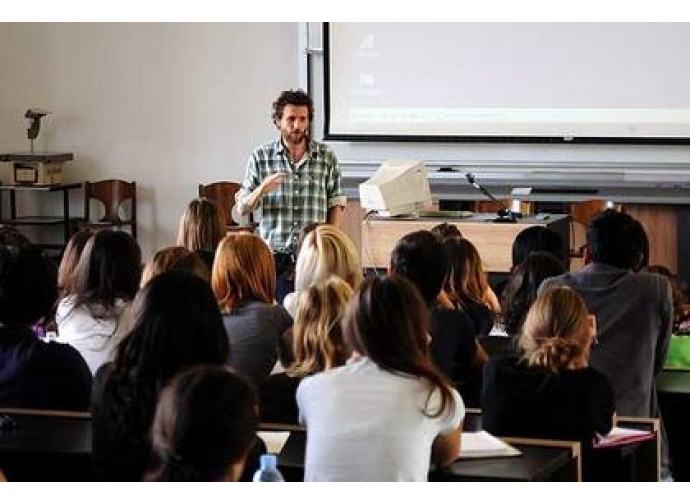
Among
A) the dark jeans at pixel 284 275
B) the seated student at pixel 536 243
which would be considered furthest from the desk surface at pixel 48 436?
the seated student at pixel 536 243

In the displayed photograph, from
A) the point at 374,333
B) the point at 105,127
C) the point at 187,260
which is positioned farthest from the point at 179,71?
the point at 374,333

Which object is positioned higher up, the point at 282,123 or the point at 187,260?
the point at 282,123

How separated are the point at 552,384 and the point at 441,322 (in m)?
0.57

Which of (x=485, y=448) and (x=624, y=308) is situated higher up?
(x=624, y=308)

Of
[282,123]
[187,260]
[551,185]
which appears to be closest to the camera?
[187,260]

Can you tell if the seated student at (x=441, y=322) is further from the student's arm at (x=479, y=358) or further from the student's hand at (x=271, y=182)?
the student's hand at (x=271, y=182)

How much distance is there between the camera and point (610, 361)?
13.5 ft

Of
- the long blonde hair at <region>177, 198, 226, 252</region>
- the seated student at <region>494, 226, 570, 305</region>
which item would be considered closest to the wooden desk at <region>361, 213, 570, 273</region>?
the seated student at <region>494, 226, 570, 305</region>

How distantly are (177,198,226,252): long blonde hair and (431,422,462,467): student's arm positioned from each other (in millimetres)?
2479

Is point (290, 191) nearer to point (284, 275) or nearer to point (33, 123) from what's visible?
point (284, 275)

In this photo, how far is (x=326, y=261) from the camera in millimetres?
4121

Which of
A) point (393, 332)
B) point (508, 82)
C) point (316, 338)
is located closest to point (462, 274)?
point (316, 338)

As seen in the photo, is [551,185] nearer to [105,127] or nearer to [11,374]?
[105,127]

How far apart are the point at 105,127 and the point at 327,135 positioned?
1728 mm
